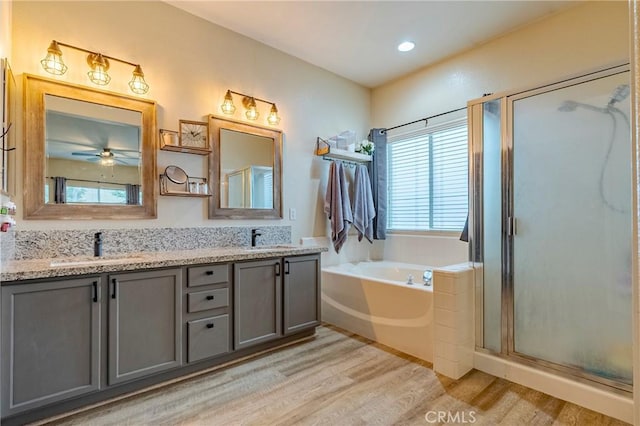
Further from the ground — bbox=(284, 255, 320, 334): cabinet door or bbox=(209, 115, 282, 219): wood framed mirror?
bbox=(209, 115, 282, 219): wood framed mirror

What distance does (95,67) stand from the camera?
238 cm

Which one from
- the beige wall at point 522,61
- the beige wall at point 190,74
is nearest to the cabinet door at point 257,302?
the beige wall at point 190,74

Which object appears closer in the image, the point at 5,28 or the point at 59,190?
the point at 5,28

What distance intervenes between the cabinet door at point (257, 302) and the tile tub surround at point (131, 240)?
548 mm

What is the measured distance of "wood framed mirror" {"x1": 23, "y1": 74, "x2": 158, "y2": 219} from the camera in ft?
Result: 7.15

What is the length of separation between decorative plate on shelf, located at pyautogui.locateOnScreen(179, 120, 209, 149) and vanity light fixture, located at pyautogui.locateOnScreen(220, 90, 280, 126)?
27 centimetres

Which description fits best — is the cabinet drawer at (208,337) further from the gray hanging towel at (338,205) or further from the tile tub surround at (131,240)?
the gray hanging towel at (338,205)

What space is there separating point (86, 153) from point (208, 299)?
1.33 meters

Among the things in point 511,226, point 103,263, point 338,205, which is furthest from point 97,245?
point 511,226

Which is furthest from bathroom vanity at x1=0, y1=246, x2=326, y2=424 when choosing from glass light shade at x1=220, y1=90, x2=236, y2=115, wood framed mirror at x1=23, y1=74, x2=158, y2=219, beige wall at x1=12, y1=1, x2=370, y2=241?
glass light shade at x1=220, y1=90, x2=236, y2=115

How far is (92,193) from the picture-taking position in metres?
2.39

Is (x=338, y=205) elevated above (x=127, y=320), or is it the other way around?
(x=338, y=205)

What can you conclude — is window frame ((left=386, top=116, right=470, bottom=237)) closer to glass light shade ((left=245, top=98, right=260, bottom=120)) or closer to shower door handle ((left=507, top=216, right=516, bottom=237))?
shower door handle ((left=507, top=216, right=516, bottom=237))

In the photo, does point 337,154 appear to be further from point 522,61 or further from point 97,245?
point 97,245
